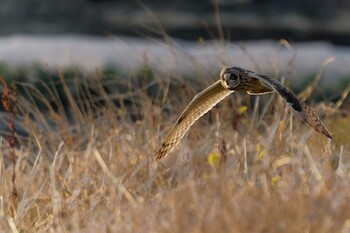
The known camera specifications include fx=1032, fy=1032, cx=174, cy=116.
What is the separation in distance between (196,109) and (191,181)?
0.65 m

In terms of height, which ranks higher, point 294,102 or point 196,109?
point 294,102

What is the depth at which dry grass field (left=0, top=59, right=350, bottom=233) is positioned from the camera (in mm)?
2881

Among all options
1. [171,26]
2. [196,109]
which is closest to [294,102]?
[196,109]

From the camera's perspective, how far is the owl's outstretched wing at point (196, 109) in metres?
3.76

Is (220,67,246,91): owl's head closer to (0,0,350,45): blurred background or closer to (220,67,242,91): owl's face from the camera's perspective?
(220,67,242,91): owl's face

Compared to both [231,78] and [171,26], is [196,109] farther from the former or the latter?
[171,26]

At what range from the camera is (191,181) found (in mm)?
3279

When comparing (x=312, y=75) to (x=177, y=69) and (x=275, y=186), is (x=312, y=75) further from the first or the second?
(x=275, y=186)

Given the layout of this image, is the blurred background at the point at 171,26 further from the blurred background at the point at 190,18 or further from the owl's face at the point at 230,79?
the owl's face at the point at 230,79

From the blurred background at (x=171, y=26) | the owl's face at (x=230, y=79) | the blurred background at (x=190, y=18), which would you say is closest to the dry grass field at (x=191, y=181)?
the owl's face at (x=230, y=79)

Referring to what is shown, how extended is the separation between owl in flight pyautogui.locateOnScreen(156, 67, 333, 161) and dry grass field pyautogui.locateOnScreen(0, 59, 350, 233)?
168 mm

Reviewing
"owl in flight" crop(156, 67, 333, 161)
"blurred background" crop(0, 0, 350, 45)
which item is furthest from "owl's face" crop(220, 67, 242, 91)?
"blurred background" crop(0, 0, 350, 45)

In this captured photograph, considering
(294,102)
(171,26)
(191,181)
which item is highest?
(294,102)

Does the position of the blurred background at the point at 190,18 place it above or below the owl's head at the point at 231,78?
below
